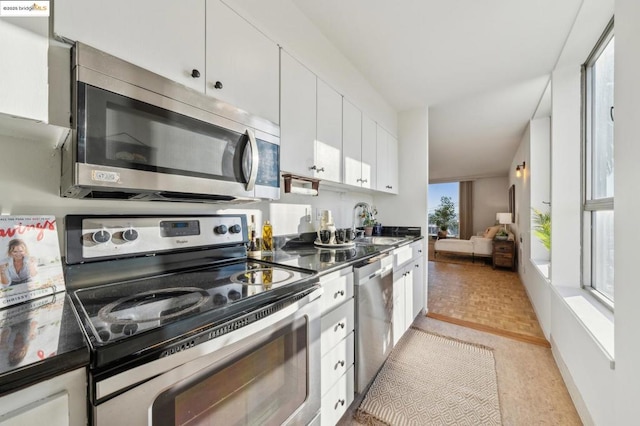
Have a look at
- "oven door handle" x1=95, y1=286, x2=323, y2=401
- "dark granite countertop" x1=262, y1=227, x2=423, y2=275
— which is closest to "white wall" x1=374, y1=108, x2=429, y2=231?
"dark granite countertop" x1=262, y1=227, x2=423, y2=275

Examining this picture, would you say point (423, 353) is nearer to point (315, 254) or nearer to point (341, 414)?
point (341, 414)

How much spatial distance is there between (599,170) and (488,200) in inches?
280

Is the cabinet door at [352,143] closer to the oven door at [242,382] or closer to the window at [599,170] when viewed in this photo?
the oven door at [242,382]

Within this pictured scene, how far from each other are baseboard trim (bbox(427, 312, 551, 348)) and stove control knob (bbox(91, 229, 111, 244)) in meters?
3.00

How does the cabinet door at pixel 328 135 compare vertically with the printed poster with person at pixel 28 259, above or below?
above

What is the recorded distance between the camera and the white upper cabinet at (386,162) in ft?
8.78

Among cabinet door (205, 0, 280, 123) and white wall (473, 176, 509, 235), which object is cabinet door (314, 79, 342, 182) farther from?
white wall (473, 176, 509, 235)

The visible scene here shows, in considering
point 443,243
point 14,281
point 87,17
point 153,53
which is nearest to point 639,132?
point 153,53

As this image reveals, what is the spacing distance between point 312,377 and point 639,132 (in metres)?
1.55

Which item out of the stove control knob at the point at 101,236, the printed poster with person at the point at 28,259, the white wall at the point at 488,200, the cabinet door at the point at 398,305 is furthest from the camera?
the white wall at the point at 488,200

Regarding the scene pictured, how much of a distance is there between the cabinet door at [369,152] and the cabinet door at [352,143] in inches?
3.3

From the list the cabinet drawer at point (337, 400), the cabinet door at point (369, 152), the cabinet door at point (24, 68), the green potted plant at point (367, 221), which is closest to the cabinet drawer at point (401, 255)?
the green potted plant at point (367, 221)

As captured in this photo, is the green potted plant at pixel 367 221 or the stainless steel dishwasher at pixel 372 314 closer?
the stainless steel dishwasher at pixel 372 314

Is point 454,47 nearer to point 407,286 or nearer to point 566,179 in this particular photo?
point 566,179
